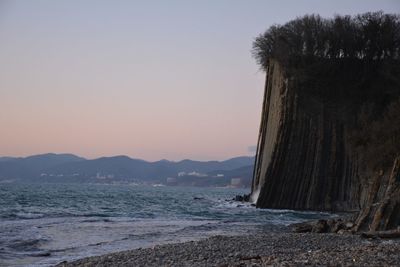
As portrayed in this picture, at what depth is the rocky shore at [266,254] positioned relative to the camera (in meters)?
13.1

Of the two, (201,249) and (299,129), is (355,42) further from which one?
(201,249)

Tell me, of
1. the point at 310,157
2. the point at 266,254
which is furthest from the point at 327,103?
the point at 266,254

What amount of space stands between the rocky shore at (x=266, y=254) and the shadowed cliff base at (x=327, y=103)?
105 feet

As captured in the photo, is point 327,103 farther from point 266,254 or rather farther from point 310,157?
point 266,254

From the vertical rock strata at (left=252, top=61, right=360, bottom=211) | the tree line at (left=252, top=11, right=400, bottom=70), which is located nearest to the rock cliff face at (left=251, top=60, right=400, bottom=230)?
the vertical rock strata at (left=252, top=61, right=360, bottom=211)

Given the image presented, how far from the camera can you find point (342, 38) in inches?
2221

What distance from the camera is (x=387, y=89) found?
54.1 m

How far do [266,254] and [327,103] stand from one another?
42147mm

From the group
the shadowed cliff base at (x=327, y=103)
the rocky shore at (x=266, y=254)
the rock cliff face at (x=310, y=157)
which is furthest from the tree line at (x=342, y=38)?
the rocky shore at (x=266, y=254)

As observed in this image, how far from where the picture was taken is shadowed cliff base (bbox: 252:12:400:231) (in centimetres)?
5412

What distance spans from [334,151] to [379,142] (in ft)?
48.2

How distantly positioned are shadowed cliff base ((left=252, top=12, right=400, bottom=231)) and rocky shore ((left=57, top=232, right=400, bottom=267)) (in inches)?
1263

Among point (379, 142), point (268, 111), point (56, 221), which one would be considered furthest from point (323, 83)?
point (56, 221)

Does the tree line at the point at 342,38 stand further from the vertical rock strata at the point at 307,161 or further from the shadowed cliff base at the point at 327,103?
the vertical rock strata at the point at 307,161
